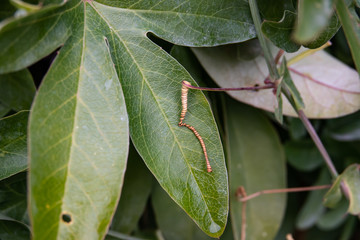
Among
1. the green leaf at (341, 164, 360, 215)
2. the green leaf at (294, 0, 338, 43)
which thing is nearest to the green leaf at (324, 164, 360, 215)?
the green leaf at (341, 164, 360, 215)

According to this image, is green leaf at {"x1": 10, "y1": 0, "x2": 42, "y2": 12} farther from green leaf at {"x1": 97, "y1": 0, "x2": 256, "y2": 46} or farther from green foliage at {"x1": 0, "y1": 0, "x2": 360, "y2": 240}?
green leaf at {"x1": 97, "y1": 0, "x2": 256, "y2": 46}

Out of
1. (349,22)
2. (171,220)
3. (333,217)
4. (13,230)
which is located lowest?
(333,217)

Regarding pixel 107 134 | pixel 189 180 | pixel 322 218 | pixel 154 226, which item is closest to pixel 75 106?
pixel 107 134

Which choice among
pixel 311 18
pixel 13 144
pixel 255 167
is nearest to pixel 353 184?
pixel 255 167

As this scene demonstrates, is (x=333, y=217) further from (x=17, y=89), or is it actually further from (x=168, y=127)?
(x=17, y=89)

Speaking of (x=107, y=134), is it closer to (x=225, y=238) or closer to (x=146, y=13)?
(x=146, y=13)

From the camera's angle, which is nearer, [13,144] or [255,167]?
[13,144]
